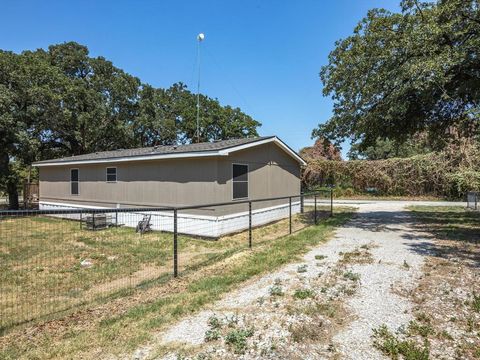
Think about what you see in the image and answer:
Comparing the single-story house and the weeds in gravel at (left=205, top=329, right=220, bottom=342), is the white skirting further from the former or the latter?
the weeds in gravel at (left=205, top=329, right=220, bottom=342)

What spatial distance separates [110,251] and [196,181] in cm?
324

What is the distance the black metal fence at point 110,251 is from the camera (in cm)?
445

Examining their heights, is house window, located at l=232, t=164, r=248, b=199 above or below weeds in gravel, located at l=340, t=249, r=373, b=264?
above

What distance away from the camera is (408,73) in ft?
24.8

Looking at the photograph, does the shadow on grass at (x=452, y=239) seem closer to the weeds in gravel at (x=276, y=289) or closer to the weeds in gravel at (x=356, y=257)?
the weeds in gravel at (x=356, y=257)

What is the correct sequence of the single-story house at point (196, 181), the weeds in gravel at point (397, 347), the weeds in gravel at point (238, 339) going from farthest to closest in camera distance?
the single-story house at point (196, 181) → the weeds in gravel at point (238, 339) → the weeds in gravel at point (397, 347)

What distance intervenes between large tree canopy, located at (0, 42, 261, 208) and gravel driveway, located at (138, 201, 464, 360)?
15.7 metres

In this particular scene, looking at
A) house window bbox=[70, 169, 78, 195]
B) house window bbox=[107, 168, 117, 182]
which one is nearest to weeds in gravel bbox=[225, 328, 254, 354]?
house window bbox=[107, 168, 117, 182]

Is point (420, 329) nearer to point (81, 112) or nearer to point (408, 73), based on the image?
point (408, 73)

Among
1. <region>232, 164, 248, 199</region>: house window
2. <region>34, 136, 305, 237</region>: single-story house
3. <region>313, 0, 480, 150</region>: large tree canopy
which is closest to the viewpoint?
<region>313, 0, 480, 150</region>: large tree canopy

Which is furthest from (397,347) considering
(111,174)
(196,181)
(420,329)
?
(111,174)

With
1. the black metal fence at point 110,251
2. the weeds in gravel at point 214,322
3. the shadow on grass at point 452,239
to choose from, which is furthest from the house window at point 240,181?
the weeds in gravel at point 214,322

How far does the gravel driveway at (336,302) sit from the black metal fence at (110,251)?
1.62m

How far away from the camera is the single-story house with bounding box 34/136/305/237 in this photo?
940cm
